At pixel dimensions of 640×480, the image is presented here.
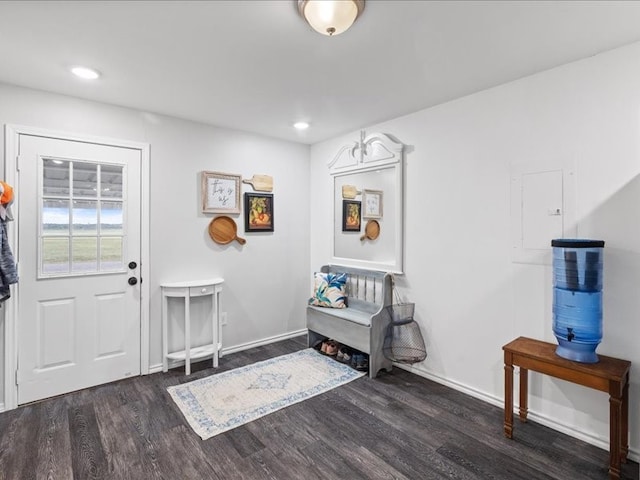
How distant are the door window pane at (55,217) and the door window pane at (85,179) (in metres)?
0.14

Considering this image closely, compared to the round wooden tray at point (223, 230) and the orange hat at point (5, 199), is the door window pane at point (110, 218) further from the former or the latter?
the round wooden tray at point (223, 230)

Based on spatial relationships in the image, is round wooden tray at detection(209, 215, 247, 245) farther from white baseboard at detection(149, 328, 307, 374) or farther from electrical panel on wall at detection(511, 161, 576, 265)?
electrical panel on wall at detection(511, 161, 576, 265)

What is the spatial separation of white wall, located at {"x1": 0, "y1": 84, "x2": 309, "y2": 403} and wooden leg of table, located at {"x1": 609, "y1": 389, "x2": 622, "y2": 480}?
3.16m

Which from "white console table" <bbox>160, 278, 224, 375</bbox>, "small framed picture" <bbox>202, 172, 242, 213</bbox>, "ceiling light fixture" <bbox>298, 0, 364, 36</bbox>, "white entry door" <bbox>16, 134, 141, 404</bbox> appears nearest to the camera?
"ceiling light fixture" <bbox>298, 0, 364, 36</bbox>

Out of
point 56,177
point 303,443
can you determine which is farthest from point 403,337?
point 56,177

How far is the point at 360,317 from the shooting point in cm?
325

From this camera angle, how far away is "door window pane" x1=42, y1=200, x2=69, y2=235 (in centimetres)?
269

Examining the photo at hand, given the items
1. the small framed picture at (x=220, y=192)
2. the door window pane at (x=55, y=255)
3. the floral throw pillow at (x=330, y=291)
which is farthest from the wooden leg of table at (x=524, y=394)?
the door window pane at (x=55, y=255)

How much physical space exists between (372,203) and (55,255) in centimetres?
291

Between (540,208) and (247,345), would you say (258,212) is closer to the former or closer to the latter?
(247,345)

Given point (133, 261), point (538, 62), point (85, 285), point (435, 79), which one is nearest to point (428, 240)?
point (435, 79)

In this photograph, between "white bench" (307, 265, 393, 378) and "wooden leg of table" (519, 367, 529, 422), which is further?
"white bench" (307, 265, 393, 378)

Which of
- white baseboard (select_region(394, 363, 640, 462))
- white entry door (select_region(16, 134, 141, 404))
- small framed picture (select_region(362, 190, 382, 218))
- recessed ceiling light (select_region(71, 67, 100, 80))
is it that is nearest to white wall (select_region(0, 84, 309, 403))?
white entry door (select_region(16, 134, 141, 404))

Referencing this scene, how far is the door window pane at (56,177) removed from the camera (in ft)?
8.85
